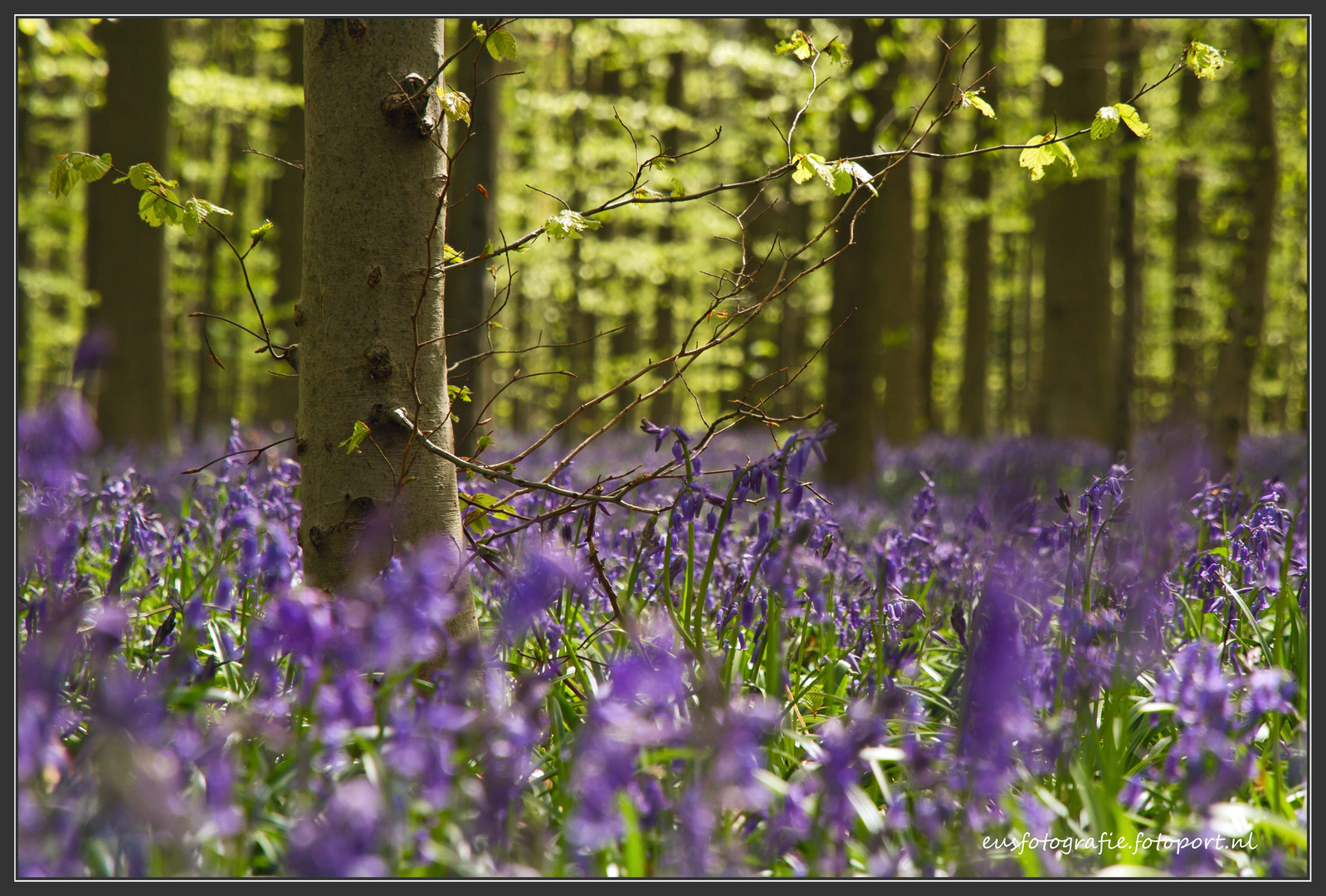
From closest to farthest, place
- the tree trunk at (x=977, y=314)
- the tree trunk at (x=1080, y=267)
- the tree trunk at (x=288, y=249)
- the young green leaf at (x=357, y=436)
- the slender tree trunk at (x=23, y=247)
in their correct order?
the young green leaf at (x=357, y=436) → the tree trunk at (x=1080, y=267) → the tree trunk at (x=288, y=249) → the slender tree trunk at (x=23, y=247) → the tree trunk at (x=977, y=314)

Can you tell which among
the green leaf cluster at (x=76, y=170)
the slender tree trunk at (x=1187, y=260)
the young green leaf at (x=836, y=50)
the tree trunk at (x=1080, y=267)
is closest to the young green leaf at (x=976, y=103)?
the young green leaf at (x=836, y=50)

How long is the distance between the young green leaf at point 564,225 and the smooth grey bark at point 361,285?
32 cm

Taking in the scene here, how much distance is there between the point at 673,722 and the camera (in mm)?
2129

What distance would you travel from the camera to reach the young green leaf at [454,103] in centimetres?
249

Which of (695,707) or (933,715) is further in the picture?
(933,715)

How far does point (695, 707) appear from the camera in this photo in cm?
221

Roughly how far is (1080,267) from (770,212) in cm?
532

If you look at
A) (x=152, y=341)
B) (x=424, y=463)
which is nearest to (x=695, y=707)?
(x=424, y=463)

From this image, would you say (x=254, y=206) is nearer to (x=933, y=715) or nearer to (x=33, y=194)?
(x=33, y=194)

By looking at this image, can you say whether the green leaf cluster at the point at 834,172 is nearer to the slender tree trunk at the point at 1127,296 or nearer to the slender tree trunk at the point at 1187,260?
the slender tree trunk at the point at 1127,296

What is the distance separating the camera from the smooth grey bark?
258cm

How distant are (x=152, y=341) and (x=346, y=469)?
6.83 metres

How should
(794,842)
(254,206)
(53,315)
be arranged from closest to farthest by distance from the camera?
(794,842) → (254,206) → (53,315)

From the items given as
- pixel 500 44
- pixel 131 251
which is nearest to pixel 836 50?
pixel 500 44
